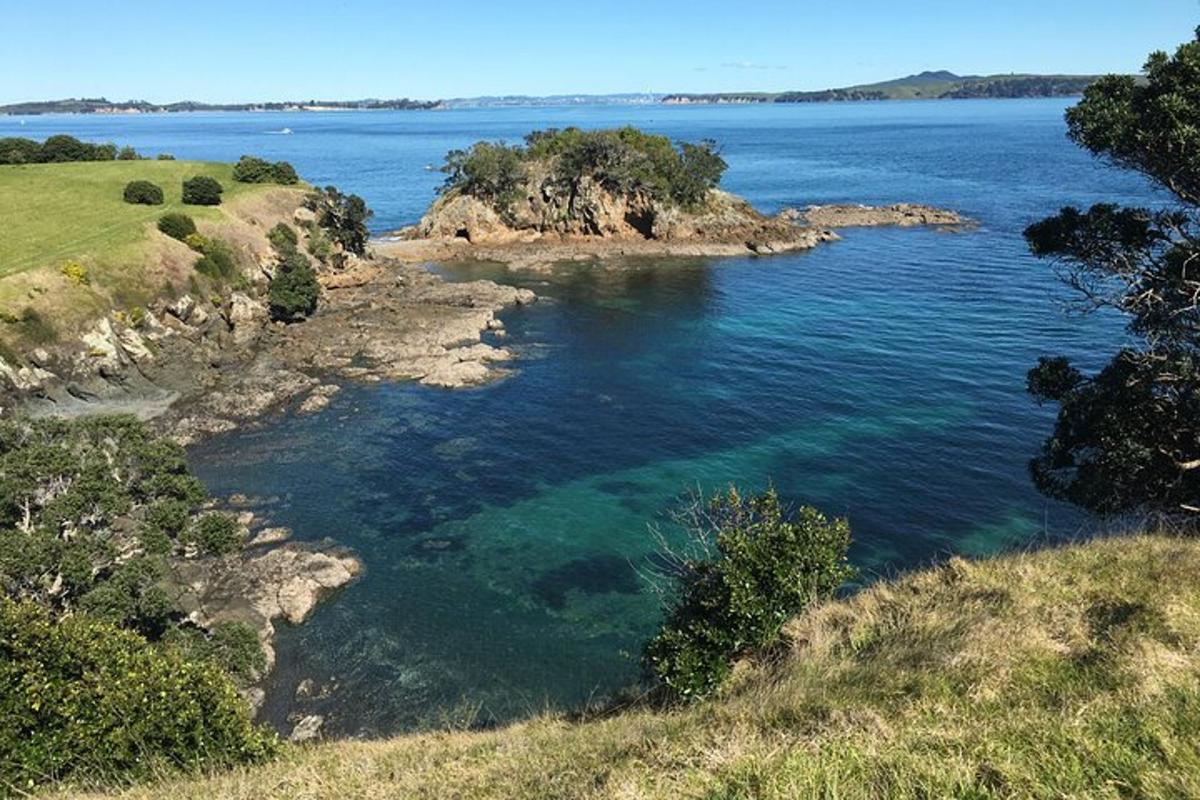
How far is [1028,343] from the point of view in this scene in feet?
214

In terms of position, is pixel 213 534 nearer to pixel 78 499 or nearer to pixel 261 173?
pixel 78 499

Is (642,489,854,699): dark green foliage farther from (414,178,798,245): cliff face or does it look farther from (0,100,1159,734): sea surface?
(414,178,798,245): cliff face

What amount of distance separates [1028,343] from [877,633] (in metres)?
58.5

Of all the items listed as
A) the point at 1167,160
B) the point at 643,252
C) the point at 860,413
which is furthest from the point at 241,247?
the point at 1167,160

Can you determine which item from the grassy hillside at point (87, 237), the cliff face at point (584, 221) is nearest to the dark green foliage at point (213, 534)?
the grassy hillside at point (87, 237)

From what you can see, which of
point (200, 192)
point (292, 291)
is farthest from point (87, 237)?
point (292, 291)

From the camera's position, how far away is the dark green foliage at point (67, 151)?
92938mm

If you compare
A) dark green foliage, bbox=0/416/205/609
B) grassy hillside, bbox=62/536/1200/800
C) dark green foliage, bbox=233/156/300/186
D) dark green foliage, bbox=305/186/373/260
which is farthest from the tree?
dark green foliage, bbox=233/156/300/186

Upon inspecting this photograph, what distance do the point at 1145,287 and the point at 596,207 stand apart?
9226 centimetres

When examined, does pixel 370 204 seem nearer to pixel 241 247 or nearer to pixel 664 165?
pixel 664 165

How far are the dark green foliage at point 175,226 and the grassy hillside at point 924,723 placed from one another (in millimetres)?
64966

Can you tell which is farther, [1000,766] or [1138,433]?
[1138,433]

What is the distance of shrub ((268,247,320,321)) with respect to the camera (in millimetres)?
71750

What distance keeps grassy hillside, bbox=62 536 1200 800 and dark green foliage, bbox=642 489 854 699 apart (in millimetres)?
862
